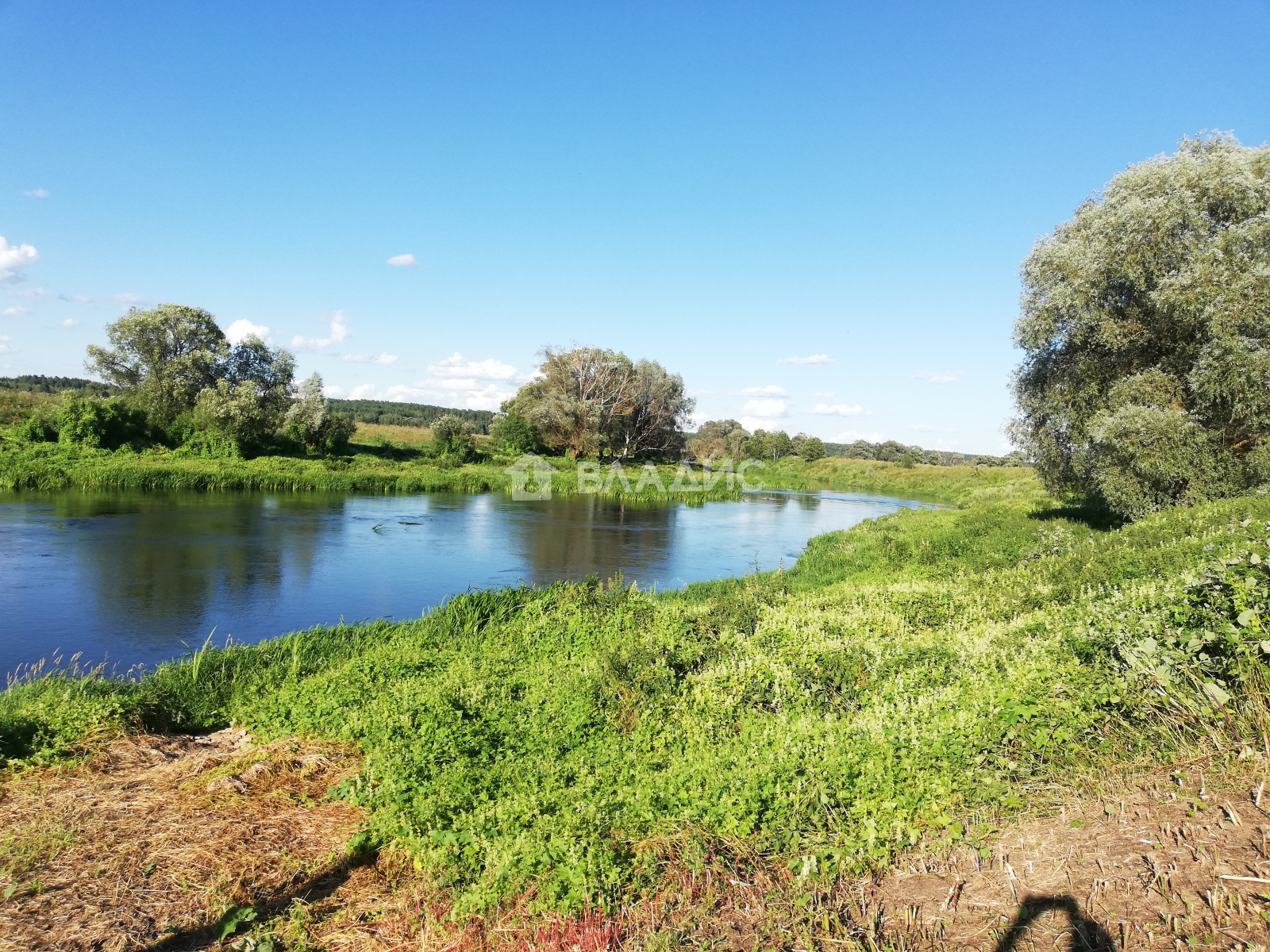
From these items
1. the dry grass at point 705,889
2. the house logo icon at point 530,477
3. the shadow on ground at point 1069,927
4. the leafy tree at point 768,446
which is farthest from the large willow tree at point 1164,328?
the leafy tree at point 768,446

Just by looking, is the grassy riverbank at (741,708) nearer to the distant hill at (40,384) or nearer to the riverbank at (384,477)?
the riverbank at (384,477)

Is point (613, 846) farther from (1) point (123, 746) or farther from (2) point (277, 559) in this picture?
(2) point (277, 559)

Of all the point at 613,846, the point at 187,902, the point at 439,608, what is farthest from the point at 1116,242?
the point at 187,902

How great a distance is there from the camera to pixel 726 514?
36.8 metres

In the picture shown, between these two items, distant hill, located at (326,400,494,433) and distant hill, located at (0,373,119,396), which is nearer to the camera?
distant hill, located at (0,373,119,396)

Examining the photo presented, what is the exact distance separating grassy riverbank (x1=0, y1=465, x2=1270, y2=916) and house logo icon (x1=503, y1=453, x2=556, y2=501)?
1154 inches

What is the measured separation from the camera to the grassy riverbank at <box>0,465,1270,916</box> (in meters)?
4.51

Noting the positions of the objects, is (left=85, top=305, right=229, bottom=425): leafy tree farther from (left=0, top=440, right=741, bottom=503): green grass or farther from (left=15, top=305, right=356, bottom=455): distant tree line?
(left=0, top=440, right=741, bottom=503): green grass

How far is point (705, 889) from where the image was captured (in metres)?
4.11

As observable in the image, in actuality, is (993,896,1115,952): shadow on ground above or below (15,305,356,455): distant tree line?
below

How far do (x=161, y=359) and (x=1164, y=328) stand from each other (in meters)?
48.1

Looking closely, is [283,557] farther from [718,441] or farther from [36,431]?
[718,441]

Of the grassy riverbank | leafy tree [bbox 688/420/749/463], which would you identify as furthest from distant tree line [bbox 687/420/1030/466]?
the grassy riverbank

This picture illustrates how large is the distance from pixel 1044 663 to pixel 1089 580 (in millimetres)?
3584
